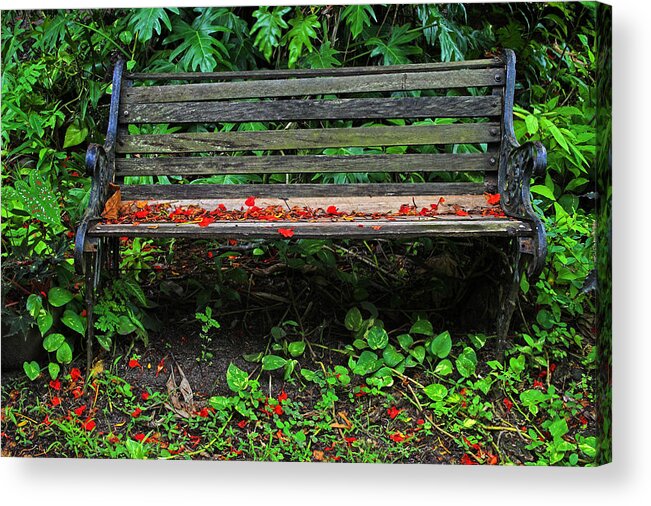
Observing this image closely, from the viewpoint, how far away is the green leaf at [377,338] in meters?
2.61

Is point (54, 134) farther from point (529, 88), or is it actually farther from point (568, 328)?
point (568, 328)

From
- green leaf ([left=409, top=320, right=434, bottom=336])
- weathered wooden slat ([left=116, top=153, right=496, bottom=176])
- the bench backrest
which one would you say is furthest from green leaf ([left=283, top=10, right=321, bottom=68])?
green leaf ([left=409, top=320, right=434, bottom=336])

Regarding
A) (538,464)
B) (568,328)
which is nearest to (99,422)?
(538,464)

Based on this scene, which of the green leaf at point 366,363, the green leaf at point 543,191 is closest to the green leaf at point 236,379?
the green leaf at point 366,363

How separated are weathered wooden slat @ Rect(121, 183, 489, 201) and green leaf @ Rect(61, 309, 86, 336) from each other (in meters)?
0.45

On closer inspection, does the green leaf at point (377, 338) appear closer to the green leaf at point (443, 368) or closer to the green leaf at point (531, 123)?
the green leaf at point (443, 368)

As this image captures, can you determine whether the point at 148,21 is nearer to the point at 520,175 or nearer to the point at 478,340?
the point at 520,175

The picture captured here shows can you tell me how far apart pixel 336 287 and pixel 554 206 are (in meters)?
0.86

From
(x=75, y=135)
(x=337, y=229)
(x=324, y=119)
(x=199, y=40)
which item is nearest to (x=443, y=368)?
(x=337, y=229)

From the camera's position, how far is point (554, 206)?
2725 millimetres

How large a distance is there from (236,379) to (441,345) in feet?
2.33

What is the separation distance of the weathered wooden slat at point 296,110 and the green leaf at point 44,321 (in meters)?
0.74

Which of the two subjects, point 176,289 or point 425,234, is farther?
point 176,289

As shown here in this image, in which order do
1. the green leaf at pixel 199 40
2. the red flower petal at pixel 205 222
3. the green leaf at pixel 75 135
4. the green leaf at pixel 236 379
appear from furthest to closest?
the green leaf at pixel 75 135, the green leaf at pixel 199 40, the green leaf at pixel 236 379, the red flower petal at pixel 205 222
